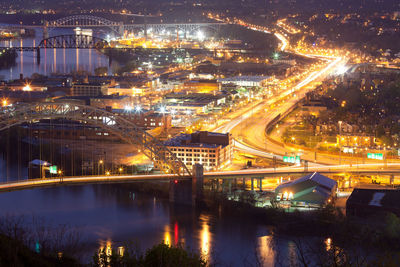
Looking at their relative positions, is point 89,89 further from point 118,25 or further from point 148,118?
point 118,25

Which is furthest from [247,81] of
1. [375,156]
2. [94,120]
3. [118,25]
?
[118,25]

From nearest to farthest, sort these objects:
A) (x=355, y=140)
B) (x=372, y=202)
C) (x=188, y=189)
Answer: (x=372, y=202) → (x=188, y=189) → (x=355, y=140)

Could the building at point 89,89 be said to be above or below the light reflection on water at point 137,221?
above

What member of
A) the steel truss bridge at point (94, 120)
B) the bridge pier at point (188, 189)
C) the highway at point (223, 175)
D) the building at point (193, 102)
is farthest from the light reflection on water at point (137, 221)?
the building at point (193, 102)

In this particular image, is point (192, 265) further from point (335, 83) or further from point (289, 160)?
point (335, 83)

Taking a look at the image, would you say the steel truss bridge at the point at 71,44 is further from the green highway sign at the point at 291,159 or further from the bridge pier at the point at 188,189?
the bridge pier at the point at 188,189

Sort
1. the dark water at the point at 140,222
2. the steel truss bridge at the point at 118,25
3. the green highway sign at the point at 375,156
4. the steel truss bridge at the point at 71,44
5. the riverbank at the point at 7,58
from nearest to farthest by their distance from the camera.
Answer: the dark water at the point at 140,222
the green highway sign at the point at 375,156
the riverbank at the point at 7,58
the steel truss bridge at the point at 71,44
the steel truss bridge at the point at 118,25

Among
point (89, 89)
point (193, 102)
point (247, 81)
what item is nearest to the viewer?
A: point (193, 102)
